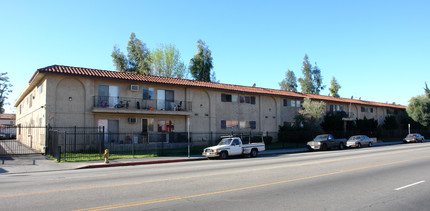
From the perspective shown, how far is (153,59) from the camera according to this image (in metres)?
49.1

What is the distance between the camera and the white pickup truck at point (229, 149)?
65.8 feet

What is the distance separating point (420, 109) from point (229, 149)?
147 feet

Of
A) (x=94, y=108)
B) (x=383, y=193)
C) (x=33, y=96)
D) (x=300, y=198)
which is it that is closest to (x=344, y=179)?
(x=383, y=193)

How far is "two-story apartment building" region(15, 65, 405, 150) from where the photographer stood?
23.6 metres

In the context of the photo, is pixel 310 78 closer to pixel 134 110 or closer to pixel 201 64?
pixel 201 64

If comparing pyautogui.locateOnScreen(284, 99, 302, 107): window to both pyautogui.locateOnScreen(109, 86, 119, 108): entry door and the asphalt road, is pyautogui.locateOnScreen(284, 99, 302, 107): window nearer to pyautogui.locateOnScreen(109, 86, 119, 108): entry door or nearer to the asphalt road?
pyautogui.locateOnScreen(109, 86, 119, 108): entry door

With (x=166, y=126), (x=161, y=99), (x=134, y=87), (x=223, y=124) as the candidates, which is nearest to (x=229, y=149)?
(x=166, y=126)

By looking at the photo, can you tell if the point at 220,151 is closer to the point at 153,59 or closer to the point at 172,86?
the point at 172,86

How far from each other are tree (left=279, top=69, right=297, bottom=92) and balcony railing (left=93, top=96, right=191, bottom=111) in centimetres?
4688

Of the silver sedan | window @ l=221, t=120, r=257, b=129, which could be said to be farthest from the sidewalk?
the silver sedan

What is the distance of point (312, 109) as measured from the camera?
36.2m

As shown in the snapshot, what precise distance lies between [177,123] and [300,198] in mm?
22501

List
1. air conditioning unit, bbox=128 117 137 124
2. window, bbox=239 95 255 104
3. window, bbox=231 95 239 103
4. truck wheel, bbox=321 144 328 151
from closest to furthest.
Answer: air conditioning unit, bbox=128 117 137 124
truck wheel, bbox=321 144 328 151
window, bbox=231 95 239 103
window, bbox=239 95 255 104

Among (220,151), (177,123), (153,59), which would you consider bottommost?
(220,151)
